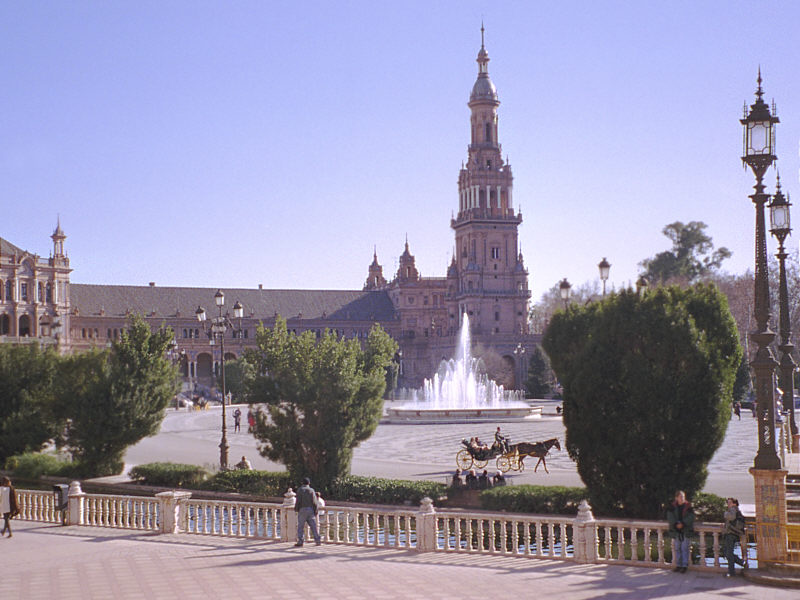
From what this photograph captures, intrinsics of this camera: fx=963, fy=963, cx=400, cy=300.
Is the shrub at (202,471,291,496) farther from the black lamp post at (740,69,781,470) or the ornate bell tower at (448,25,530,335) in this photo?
the ornate bell tower at (448,25,530,335)

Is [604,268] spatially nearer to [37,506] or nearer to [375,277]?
[37,506]

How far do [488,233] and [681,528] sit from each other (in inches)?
4101

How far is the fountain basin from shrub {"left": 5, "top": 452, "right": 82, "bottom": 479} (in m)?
29.2

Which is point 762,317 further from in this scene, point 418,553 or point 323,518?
point 323,518

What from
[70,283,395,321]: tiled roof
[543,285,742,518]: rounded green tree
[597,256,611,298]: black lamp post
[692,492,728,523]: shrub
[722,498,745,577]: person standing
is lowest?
[692,492,728,523]: shrub

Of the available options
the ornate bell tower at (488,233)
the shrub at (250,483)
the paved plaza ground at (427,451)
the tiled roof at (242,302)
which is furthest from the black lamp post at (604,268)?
the tiled roof at (242,302)

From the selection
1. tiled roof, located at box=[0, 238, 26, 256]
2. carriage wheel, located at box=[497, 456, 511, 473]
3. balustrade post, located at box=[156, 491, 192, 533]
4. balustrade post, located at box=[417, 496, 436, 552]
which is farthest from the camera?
tiled roof, located at box=[0, 238, 26, 256]

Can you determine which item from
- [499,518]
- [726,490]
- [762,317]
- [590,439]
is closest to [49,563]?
[499,518]

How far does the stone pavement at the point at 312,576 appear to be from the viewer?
14.2 metres

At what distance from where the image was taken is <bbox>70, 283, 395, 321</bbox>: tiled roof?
124 meters

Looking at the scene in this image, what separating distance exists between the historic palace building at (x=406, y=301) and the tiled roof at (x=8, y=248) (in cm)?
14

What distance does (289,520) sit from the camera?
18.7 metres

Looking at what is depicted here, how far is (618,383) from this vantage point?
66.0ft

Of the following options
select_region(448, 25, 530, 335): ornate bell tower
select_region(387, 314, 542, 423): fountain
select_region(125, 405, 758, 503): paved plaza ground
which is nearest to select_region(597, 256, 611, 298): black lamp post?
select_region(125, 405, 758, 503): paved plaza ground
